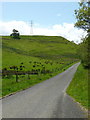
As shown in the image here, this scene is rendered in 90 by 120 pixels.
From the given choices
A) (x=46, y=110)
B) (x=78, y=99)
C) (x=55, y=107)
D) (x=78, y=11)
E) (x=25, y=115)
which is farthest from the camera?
(x=78, y=11)

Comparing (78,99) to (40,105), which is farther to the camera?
(78,99)

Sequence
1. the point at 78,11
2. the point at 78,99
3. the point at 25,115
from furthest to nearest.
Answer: the point at 78,11, the point at 78,99, the point at 25,115

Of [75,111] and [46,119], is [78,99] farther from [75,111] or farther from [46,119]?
[46,119]

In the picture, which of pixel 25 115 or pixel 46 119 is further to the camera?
pixel 25 115

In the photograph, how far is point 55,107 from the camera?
1636 centimetres

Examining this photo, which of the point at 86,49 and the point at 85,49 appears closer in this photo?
the point at 86,49

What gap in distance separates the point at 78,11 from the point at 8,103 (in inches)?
919

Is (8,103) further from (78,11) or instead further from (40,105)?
(78,11)

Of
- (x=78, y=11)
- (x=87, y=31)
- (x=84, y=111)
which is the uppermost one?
(x=78, y=11)

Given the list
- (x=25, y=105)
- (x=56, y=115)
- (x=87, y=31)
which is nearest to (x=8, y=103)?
(x=25, y=105)

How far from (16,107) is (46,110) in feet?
6.77

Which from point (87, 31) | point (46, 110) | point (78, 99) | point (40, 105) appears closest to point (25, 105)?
point (40, 105)

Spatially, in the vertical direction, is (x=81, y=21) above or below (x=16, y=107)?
above

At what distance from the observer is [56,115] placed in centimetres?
1395
